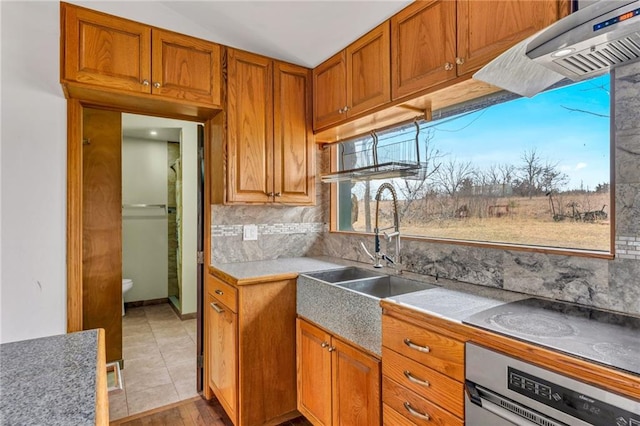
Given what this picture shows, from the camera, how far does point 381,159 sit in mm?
2350

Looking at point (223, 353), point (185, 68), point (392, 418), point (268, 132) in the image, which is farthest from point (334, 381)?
point (185, 68)

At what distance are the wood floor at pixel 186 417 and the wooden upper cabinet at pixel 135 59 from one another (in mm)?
1954

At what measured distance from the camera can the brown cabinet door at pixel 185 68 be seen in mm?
1944

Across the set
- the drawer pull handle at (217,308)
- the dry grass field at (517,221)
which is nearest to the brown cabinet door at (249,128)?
the drawer pull handle at (217,308)

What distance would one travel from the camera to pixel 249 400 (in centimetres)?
195

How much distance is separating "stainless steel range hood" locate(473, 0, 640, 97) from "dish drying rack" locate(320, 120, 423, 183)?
78 cm

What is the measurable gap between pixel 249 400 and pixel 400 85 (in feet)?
6.24

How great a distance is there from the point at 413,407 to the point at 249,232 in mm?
1615

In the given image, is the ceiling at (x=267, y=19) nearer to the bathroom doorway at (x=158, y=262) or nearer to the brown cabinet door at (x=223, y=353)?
the bathroom doorway at (x=158, y=262)

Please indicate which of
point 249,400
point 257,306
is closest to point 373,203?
point 257,306

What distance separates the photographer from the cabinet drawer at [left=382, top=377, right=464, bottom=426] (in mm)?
1166

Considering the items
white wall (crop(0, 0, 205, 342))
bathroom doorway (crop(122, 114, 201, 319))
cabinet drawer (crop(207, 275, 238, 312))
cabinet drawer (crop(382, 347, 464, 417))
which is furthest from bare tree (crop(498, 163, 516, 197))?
bathroom doorway (crop(122, 114, 201, 319))

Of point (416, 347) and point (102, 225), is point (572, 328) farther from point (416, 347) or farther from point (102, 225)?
point (102, 225)

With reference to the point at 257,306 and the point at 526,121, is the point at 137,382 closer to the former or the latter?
the point at 257,306
